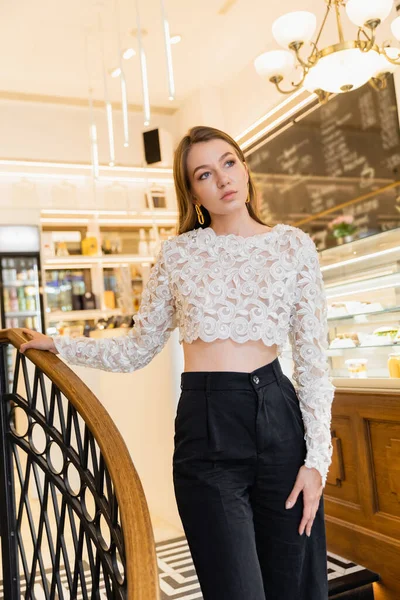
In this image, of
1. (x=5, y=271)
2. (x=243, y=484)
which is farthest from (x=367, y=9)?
(x=5, y=271)

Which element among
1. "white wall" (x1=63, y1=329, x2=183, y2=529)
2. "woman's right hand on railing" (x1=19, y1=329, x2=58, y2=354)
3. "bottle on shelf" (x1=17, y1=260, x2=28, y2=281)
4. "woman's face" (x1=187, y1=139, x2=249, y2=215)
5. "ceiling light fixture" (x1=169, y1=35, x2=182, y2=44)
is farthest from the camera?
"bottle on shelf" (x1=17, y1=260, x2=28, y2=281)

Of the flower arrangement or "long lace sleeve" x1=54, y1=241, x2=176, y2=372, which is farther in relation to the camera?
the flower arrangement

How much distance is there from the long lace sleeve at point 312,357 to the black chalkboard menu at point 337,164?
3.16 metres

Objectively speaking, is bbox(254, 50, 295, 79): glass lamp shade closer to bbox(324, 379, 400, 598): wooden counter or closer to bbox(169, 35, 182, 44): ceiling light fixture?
bbox(169, 35, 182, 44): ceiling light fixture

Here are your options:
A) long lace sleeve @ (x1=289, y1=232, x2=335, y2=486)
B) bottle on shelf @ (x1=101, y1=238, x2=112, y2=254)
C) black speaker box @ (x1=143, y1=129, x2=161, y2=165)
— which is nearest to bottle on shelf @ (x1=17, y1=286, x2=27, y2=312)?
bottle on shelf @ (x1=101, y1=238, x2=112, y2=254)

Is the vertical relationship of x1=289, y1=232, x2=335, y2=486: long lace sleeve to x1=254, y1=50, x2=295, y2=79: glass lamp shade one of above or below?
below

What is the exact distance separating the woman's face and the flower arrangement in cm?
361

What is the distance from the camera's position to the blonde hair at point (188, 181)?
5.40 ft

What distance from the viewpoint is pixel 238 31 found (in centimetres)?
558

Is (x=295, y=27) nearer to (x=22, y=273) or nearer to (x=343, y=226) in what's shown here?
(x=343, y=226)

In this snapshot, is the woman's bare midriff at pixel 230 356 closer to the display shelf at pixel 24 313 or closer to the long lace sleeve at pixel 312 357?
the long lace sleeve at pixel 312 357

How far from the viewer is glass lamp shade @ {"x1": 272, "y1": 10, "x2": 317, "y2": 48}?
11.7ft

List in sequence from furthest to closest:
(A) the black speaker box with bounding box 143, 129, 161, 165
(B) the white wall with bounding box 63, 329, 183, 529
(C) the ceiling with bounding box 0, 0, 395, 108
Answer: (A) the black speaker box with bounding box 143, 129, 161, 165 → (C) the ceiling with bounding box 0, 0, 395, 108 → (B) the white wall with bounding box 63, 329, 183, 529

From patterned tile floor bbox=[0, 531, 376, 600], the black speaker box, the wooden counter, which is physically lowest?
patterned tile floor bbox=[0, 531, 376, 600]
